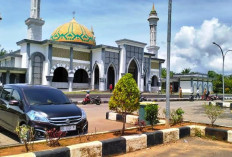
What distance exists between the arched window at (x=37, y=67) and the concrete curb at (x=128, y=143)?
76.4 feet

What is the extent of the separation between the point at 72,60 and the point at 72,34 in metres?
6.06

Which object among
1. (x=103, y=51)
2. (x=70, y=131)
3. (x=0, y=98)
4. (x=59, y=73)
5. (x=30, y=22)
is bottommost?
(x=70, y=131)

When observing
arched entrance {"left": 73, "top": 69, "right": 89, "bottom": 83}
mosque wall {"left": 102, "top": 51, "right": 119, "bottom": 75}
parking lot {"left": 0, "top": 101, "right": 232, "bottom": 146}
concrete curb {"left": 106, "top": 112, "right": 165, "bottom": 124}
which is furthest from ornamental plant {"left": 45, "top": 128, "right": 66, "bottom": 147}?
arched entrance {"left": 73, "top": 69, "right": 89, "bottom": 83}

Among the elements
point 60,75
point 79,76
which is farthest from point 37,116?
point 79,76

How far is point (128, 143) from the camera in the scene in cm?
468

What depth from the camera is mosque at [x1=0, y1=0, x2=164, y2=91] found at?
26219 millimetres

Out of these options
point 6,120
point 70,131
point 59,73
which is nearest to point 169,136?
point 70,131

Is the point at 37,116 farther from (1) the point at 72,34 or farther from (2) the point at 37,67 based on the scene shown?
(1) the point at 72,34

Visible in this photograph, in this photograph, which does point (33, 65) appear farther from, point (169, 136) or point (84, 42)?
point (169, 136)

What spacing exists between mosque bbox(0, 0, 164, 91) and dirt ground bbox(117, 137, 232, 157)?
76.3 feet

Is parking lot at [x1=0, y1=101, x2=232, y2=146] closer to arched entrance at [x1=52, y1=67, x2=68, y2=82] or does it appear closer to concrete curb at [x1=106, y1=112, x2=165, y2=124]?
concrete curb at [x1=106, y1=112, x2=165, y2=124]

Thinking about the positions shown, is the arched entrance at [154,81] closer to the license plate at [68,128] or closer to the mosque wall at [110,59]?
the mosque wall at [110,59]

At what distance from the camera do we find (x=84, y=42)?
33.4m

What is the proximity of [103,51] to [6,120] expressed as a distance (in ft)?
82.1
